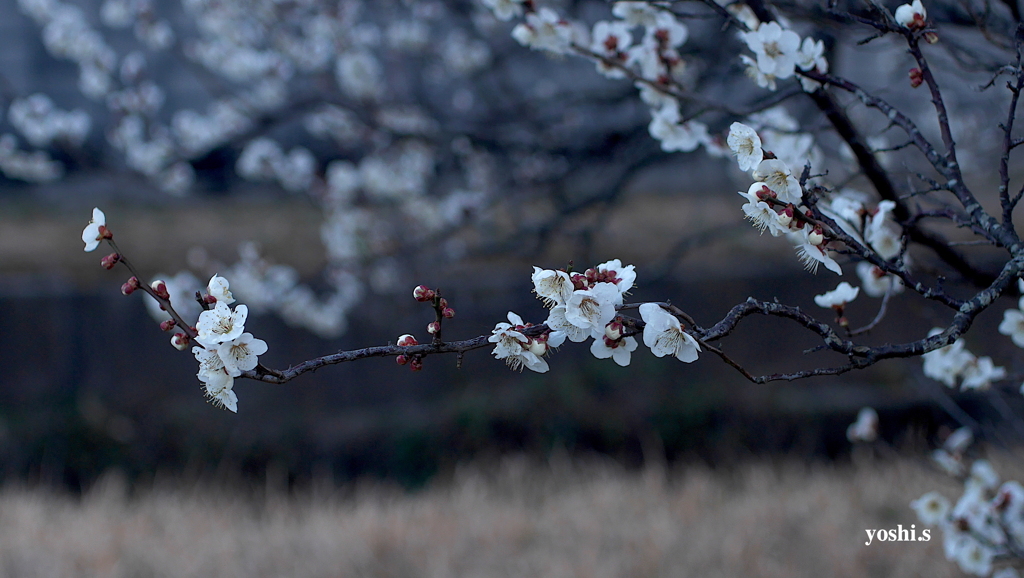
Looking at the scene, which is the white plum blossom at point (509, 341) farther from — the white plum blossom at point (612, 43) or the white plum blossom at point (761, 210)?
the white plum blossom at point (612, 43)

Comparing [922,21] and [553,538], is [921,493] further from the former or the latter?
[922,21]

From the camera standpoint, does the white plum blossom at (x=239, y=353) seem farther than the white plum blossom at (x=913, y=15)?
No

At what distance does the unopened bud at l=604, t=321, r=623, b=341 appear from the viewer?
0.92 meters

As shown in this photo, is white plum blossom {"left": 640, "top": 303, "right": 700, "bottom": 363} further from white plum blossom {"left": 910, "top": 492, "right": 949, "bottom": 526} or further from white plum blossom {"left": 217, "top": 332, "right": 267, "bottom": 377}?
white plum blossom {"left": 910, "top": 492, "right": 949, "bottom": 526}

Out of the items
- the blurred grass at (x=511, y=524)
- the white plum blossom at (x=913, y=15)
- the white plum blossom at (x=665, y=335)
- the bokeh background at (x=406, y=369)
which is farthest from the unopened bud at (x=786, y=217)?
the blurred grass at (x=511, y=524)

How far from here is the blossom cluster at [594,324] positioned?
92 centimetres

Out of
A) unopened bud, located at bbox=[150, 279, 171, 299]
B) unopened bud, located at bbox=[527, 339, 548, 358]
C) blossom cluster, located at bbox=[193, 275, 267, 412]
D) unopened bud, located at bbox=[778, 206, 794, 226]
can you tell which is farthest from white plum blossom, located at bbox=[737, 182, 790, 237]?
unopened bud, located at bbox=[150, 279, 171, 299]

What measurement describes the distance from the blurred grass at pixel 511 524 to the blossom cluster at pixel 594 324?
1.90 meters

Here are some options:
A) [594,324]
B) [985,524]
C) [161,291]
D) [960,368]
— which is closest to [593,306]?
[594,324]

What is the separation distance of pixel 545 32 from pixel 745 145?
2.66ft

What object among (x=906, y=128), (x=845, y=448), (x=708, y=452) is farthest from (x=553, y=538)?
(x=906, y=128)

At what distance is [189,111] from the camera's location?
6.33 m

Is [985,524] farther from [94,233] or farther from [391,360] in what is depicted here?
[391,360]

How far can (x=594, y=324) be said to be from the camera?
0.93 m
